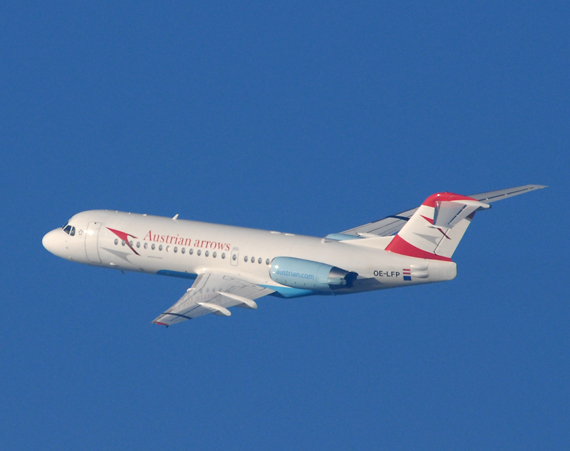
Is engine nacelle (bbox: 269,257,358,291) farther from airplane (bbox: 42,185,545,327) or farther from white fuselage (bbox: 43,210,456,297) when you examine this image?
white fuselage (bbox: 43,210,456,297)

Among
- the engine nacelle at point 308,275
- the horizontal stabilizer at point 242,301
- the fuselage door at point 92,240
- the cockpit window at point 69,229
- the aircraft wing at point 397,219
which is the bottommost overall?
the horizontal stabilizer at point 242,301

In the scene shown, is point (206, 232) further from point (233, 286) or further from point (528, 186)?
point (528, 186)

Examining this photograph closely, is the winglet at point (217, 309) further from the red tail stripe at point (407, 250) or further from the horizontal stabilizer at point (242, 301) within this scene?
the red tail stripe at point (407, 250)

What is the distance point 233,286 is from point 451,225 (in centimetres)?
1116

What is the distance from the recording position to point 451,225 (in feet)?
172

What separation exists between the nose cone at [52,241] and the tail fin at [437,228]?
18711 mm

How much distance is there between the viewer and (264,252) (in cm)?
5588

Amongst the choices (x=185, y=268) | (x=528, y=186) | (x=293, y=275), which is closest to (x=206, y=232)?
(x=185, y=268)

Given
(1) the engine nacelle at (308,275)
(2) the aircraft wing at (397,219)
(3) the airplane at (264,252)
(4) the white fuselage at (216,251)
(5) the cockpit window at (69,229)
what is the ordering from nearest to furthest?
1. (3) the airplane at (264,252)
2. (1) the engine nacelle at (308,275)
3. (4) the white fuselage at (216,251)
4. (2) the aircraft wing at (397,219)
5. (5) the cockpit window at (69,229)

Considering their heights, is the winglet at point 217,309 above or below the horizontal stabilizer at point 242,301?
below

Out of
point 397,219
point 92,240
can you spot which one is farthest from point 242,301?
point 397,219

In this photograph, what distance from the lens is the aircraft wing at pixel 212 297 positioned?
5256cm

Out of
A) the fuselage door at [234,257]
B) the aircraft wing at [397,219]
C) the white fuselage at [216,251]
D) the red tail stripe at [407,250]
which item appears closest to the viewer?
the red tail stripe at [407,250]

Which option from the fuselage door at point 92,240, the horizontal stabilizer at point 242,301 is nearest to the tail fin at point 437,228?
the horizontal stabilizer at point 242,301
